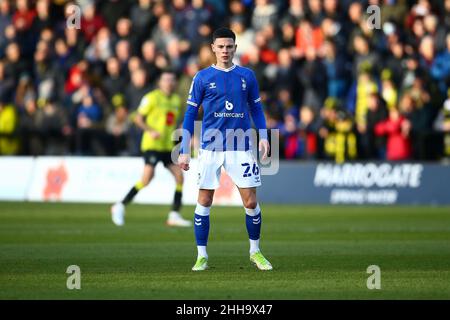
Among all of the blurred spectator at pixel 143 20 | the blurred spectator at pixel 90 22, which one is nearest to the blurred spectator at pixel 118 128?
the blurred spectator at pixel 143 20

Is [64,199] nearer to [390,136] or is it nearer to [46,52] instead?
[46,52]

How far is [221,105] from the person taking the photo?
509 inches

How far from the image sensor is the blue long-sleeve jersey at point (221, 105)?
12.9 m

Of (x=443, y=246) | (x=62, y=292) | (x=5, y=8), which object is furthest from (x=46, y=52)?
(x=62, y=292)

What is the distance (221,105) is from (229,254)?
2857mm

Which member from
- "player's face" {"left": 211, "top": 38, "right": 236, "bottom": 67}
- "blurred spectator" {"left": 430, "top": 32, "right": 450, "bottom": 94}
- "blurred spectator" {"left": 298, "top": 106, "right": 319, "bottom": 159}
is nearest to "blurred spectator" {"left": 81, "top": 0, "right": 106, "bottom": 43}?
"blurred spectator" {"left": 298, "top": 106, "right": 319, "bottom": 159}

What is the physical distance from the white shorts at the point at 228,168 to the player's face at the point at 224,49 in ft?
3.30

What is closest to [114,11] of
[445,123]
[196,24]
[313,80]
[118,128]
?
[196,24]

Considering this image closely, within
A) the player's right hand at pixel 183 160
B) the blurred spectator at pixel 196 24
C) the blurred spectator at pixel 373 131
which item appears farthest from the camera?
the blurred spectator at pixel 196 24

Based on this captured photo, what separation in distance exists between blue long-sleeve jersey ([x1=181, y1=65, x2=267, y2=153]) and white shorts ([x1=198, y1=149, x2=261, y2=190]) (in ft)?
0.26

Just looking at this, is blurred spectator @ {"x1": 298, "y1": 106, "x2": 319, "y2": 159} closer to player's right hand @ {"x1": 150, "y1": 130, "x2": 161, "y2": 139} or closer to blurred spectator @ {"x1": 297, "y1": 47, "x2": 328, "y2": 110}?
blurred spectator @ {"x1": 297, "y1": 47, "x2": 328, "y2": 110}

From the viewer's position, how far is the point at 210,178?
13.0 metres

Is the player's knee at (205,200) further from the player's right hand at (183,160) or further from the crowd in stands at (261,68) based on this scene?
the crowd in stands at (261,68)

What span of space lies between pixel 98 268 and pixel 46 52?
17169 mm
